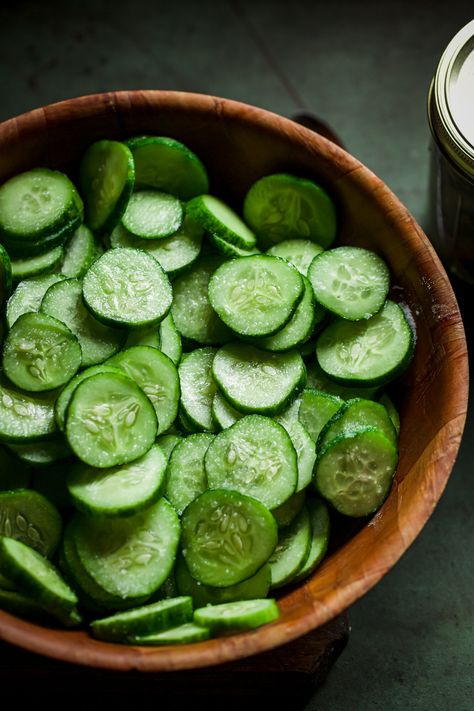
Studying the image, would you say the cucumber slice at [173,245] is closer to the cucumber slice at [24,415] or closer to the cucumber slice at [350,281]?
the cucumber slice at [350,281]

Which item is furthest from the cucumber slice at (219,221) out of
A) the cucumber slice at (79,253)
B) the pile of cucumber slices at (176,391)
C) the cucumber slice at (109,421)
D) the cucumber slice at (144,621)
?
the cucumber slice at (144,621)

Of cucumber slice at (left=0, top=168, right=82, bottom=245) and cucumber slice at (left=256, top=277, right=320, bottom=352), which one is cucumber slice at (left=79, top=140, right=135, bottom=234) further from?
cucumber slice at (left=256, top=277, right=320, bottom=352)

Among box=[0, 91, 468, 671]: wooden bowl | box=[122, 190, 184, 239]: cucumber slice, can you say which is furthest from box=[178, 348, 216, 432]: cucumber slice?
box=[0, 91, 468, 671]: wooden bowl

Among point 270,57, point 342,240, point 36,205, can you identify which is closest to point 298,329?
point 342,240

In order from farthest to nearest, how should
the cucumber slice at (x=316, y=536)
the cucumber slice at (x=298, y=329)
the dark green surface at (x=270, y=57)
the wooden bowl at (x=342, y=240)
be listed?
the dark green surface at (x=270, y=57) → the cucumber slice at (x=298, y=329) → the cucumber slice at (x=316, y=536) → the wooden bowl at (x=342, y=240)

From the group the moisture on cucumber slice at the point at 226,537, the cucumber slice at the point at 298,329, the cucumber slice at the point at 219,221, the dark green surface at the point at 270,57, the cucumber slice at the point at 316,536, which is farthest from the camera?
the dark green surface at the point at 270,57

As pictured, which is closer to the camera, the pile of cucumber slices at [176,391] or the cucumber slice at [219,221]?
the pile of cucumber slices at [176,391]

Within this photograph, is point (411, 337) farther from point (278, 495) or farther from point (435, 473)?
point (278, 495)

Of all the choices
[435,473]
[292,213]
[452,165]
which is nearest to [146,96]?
[292,213]
